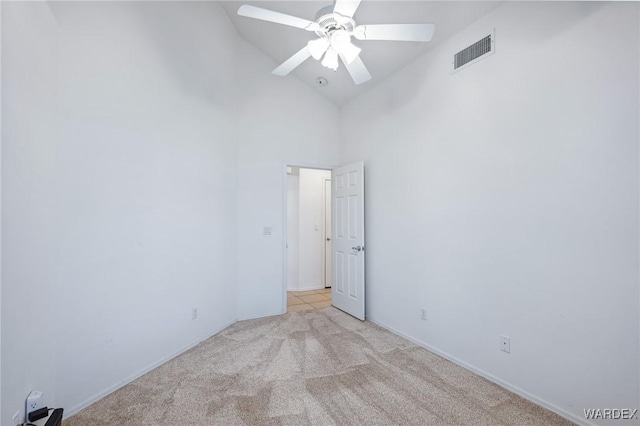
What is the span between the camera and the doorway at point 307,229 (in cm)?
541

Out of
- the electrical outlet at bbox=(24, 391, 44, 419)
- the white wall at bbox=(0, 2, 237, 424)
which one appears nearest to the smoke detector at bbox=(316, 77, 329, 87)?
the white wall at bbox=(0, 2, 237, 424)

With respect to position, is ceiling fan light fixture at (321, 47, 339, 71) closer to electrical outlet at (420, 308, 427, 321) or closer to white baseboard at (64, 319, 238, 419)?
electrical outlet at (420, 308, 427, 321)

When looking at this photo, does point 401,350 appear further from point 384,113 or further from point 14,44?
point 14,44

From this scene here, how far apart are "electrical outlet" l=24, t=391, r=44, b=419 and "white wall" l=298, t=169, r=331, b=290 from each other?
4040mm

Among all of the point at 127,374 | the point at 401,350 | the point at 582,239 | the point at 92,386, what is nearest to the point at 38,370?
the point at 92,386

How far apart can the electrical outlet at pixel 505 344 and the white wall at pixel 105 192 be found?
9.24ft

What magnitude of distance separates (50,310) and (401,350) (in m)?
2.82

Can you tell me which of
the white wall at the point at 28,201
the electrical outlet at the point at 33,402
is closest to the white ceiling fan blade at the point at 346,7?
the white wall at the point at 28,201

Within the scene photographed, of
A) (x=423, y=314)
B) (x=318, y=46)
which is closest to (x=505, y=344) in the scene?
(x=423, y=314)

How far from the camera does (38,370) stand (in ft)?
5.32

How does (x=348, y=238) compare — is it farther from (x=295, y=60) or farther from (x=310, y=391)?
(x=295, y=60)

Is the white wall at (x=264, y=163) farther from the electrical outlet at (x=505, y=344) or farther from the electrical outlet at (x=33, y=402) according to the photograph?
the electrical outlet at (x=505, y=344)

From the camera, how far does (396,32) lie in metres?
1.93

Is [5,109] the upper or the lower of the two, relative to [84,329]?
upper
